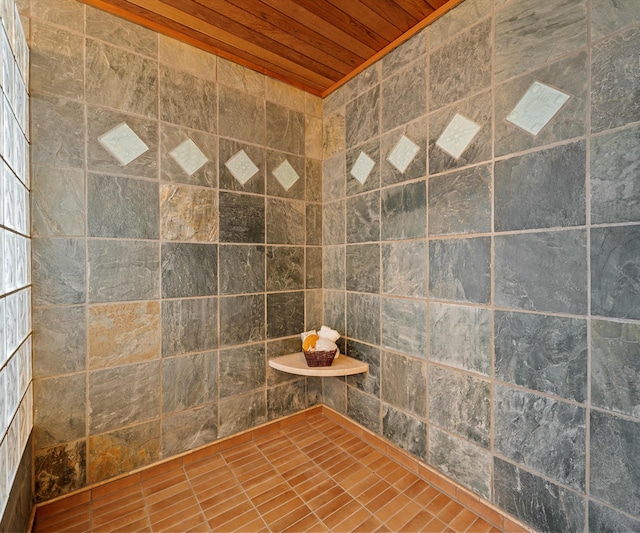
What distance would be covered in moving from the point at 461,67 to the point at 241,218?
116 cm

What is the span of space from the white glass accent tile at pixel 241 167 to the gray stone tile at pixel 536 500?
1.62 meters

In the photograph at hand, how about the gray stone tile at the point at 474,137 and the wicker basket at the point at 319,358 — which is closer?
the gray stone tile at the point at 474,137

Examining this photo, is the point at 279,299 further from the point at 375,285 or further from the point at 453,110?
the point at 453,110

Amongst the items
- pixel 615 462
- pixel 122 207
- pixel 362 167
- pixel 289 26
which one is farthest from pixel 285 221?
A: pixel 615 462

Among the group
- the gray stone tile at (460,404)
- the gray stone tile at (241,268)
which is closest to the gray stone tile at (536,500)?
the gray stone tile at (460,404)

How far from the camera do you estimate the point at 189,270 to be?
1.42 meters

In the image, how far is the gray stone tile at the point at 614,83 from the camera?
82 cm

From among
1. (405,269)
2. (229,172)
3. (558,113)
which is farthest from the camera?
(229,172)

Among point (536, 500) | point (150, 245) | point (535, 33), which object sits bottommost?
point (536, 500)

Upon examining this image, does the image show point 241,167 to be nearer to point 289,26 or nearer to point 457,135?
point 289,26

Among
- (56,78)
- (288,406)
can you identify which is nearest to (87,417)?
(288,406)

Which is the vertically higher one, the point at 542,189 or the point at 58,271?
the point at 542,189

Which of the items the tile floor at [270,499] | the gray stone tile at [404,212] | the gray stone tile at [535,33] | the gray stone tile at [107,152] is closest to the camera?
the gray stone tile at [535,33]

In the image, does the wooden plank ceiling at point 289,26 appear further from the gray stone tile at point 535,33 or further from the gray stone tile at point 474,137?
the gray stone tile at point 474,137
